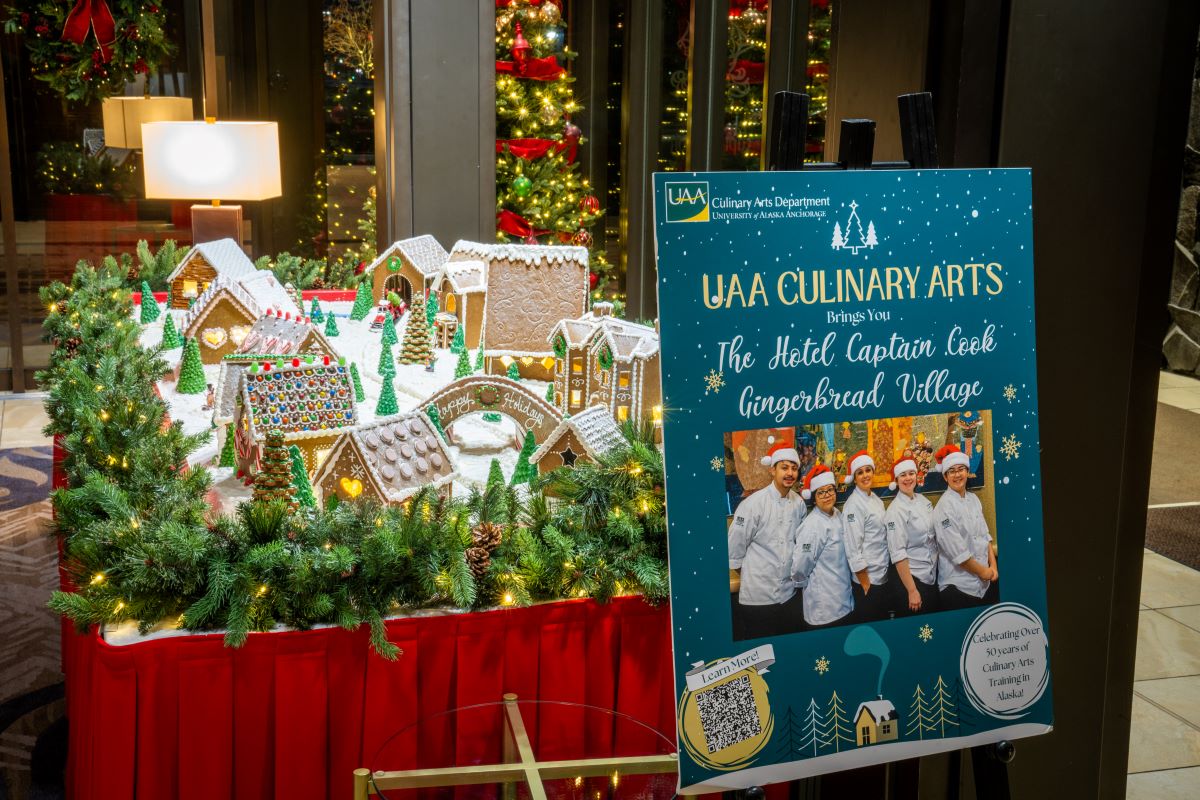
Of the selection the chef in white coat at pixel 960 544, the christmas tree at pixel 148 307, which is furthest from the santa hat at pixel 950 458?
the christmas tree at pixel 148 307

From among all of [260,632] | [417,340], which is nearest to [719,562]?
[260,632]

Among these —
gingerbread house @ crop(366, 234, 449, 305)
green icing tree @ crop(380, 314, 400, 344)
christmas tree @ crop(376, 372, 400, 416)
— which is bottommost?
christmas tree @ crop(376, 372, 400, 416)

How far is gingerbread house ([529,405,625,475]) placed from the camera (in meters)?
2.32

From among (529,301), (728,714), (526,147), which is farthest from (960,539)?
(526,147)

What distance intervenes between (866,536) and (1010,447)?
0.32 meters

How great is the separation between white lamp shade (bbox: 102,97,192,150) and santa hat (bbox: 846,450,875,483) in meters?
6.69

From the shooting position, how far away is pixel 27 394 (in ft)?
24.1

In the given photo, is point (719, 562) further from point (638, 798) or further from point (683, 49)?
point (683, 49)

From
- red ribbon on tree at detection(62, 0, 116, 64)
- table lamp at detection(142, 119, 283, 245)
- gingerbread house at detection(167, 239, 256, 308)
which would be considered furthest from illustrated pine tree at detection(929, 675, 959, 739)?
red ribbon on tree at detection(62, 0, 116, 64)

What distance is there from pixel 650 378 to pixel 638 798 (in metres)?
1.19

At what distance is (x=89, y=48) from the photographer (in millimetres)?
7043

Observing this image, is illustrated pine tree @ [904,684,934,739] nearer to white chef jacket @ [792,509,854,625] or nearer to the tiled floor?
white chef jacket @ [792,509,854,625]

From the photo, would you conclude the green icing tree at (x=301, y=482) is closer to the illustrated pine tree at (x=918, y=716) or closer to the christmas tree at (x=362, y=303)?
the illustrated pine tree at (x=918, y=716)

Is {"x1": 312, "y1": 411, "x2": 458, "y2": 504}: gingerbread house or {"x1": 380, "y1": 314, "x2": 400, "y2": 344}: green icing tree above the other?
{"x1": 380, "y1": 314, "x2": 400, "y2": 344}: green icing tree
